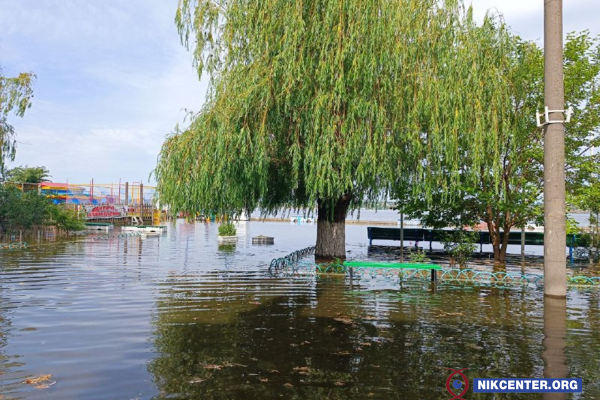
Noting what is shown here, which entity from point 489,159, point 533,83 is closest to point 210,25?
point 489,159

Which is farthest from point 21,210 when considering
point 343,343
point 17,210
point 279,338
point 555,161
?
point 555,161

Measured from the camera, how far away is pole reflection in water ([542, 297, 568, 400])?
5414 mm

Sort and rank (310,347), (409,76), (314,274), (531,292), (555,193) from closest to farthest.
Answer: (310,347)
(555,193)
(531,292)
(409,76)
(314,274)

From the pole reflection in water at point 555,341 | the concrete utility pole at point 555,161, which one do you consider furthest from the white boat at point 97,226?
the pole reflection in water at point 555,341

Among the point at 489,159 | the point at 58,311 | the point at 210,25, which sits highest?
the point at 210,25

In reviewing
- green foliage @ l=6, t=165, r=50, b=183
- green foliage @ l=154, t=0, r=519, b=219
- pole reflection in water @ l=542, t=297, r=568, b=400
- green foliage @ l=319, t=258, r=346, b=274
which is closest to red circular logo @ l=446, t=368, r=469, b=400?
pole reflection in water @ l=542, t=297, r=568, b=400

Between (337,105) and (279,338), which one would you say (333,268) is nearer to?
(337,105)

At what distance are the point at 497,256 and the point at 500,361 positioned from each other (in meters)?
14.4

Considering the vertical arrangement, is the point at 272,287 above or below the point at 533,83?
below

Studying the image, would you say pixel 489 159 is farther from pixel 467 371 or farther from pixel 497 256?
pixel 467 371

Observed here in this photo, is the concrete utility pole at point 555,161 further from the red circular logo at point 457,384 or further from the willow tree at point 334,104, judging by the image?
the red circular logo at point 457,384

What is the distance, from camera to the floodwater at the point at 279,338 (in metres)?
5.03

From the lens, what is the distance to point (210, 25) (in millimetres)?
15000

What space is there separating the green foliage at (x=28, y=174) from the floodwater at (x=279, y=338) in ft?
150
